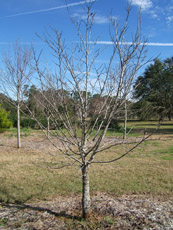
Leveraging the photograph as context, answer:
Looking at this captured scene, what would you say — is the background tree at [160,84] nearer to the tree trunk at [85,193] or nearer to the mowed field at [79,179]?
the mowed field at [79,179]

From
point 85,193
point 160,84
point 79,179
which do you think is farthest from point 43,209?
point 160,84

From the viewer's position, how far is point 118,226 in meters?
2.72

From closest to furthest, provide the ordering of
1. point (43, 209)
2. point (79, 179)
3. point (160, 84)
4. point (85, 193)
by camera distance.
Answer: point (85, 193) → point (43, 209) → point (79, 179) → point (160, 84)

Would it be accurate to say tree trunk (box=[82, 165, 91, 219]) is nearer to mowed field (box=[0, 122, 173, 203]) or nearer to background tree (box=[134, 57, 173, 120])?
mowed field (box=[0, 122, 173, 203])

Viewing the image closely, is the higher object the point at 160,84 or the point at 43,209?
the point at 160,84

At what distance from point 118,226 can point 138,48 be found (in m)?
2.41

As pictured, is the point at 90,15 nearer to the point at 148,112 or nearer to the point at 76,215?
the point at 76,215

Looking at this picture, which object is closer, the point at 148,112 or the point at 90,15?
the point at 90,15

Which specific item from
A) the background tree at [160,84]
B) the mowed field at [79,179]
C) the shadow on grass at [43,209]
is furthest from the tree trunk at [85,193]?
the background tree at [160,84]

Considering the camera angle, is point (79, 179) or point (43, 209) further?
point (79, 179)

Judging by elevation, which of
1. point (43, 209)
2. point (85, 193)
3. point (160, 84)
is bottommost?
point (43, 209)

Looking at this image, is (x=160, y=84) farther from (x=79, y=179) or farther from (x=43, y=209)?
(x=43, y=209)

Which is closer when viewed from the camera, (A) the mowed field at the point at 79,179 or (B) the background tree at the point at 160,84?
(A) the mowed field at the point at 79,179

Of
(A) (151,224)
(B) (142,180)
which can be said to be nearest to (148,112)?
(B) (142,180)
